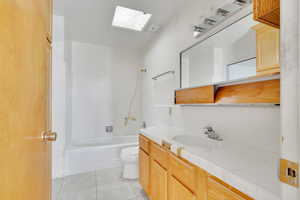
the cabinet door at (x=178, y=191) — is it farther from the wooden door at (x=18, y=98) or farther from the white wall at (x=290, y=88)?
the wooden door at (x=18, y=98)

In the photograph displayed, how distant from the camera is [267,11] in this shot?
0.68 metres

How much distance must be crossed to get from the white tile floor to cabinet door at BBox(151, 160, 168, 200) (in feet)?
1.39

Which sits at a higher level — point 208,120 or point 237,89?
point 237,89

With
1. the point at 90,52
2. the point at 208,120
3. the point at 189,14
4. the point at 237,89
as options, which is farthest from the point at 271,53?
the point at 90,52

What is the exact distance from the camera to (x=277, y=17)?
71 centimetres

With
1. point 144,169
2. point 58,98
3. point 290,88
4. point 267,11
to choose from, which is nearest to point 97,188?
point 144,169

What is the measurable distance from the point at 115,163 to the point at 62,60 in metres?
2.00

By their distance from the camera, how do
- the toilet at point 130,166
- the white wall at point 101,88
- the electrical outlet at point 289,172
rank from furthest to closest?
1. the white wall at point 101,88
2. the toilet at point 130,166
3. the electrical outlet at point 289,172

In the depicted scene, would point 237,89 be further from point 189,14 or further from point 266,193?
point 189,14

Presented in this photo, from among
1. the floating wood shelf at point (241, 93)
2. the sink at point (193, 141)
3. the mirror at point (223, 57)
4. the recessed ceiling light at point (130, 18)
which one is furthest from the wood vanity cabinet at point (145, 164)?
the recessed ceiling light at point (130, 18)

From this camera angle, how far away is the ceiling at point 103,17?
6.45ft

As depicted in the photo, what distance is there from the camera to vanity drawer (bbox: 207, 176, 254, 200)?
0.69 m

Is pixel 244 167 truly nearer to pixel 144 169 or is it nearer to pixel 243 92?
pixel 243 92

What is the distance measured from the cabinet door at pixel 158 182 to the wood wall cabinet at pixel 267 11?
1279mm
